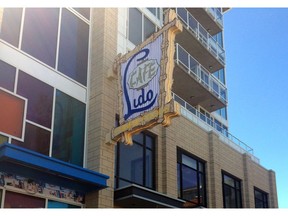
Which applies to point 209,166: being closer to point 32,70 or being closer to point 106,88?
point 106,88

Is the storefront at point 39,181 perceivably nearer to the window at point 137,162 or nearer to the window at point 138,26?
the window at point 137,162

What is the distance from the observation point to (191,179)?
17.8 m

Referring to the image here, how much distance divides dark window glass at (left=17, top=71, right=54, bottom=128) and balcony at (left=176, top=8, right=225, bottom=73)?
1060 centimetres

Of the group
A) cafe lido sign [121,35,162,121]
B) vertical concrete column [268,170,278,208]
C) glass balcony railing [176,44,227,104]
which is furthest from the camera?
vertical concrete column [268,170,278,208]

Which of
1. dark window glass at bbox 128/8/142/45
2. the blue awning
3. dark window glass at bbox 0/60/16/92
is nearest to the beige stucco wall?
the blue awning

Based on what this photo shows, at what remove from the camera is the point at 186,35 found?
22.5 metres

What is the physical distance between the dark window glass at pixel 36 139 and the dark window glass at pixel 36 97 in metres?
0.23

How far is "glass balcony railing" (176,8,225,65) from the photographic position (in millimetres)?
23047

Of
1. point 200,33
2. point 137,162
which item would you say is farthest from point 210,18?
point 137,162

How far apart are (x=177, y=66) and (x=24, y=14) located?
8814 mm

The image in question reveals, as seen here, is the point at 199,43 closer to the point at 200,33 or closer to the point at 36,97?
the point at 200,33

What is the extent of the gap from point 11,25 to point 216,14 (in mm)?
17467

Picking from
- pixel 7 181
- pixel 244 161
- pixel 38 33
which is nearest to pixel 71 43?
pixel 38 33

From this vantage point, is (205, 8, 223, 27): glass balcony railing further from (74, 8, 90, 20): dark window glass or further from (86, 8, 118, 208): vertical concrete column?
(74, 8, 90, 20): dark window glass
